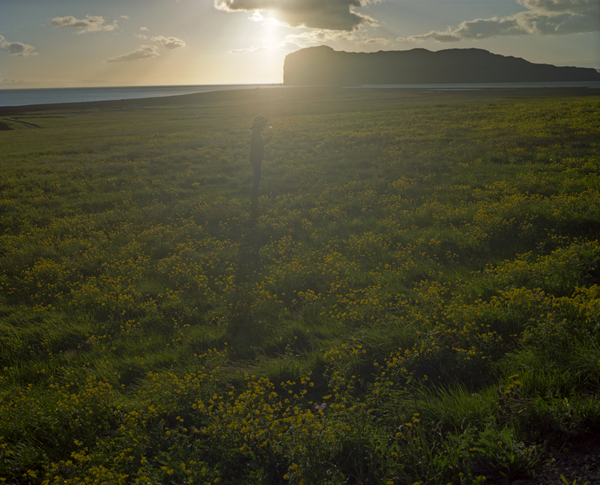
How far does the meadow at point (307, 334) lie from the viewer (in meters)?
3.72

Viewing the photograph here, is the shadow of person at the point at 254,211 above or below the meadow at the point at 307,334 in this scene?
above

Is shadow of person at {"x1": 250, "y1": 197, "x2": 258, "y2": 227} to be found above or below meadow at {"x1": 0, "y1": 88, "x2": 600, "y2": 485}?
above

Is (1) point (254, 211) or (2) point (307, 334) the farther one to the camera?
(1) point (254, 211)

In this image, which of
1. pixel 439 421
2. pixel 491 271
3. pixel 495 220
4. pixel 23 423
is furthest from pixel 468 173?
pixel 23 423

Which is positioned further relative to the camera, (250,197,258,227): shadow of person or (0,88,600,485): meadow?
(250,197,258,227): shadow of person

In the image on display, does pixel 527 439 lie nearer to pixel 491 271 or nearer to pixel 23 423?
pixel 491 271

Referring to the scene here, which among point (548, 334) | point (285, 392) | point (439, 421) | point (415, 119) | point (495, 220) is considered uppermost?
point (415, 119)

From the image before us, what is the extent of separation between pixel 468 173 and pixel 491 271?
1016 cm

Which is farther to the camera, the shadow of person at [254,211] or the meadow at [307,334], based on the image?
the shadow of person at [254,211]

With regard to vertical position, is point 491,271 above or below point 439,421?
above

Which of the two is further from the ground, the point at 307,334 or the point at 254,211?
the point at 254,211

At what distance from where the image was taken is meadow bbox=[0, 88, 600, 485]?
12.2 feet

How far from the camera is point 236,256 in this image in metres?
9.70

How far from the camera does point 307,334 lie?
6.27 metres
